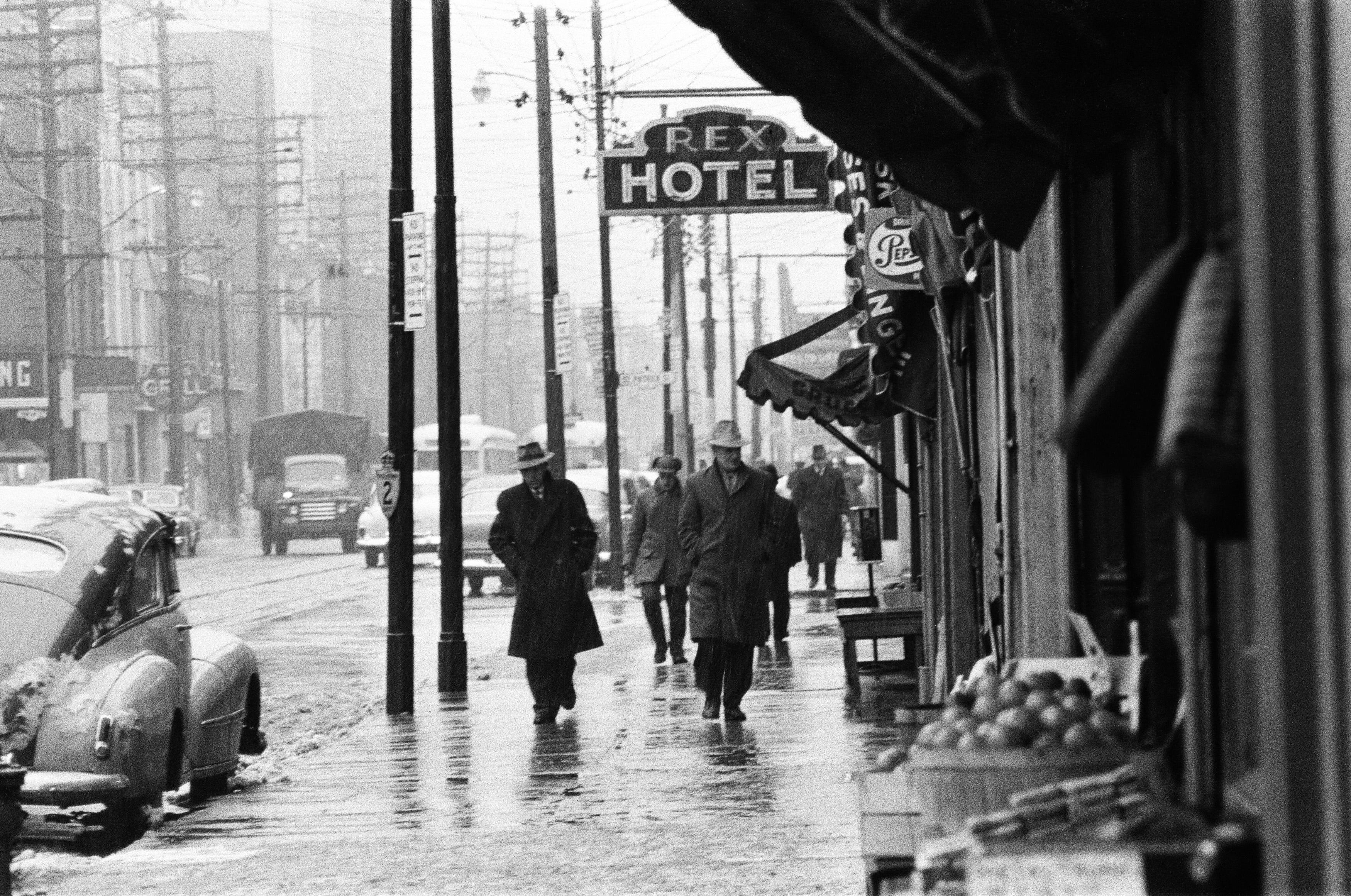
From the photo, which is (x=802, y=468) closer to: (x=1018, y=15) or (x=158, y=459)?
(x=1018, y=15)

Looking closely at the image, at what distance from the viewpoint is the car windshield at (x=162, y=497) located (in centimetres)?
4959

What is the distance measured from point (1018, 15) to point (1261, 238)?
292cm

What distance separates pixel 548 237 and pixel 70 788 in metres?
23.5

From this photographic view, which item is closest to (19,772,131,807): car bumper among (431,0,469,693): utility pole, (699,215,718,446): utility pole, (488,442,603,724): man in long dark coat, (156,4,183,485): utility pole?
(488,442,603,724): man in long dark coat

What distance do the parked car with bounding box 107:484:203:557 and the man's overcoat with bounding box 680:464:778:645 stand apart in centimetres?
3380

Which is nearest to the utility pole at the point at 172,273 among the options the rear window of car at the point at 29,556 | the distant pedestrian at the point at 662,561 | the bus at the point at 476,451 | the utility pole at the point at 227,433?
the utility pole at the point at 227,433

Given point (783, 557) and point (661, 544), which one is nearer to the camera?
point (783, 557)

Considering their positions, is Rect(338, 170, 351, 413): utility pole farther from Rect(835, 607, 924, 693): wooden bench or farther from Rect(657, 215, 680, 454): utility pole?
Rect(835, 607, 924, 693): wooden bench

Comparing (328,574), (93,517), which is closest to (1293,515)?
(93,517)

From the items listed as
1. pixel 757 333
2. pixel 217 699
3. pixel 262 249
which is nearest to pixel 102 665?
pixel 217 699

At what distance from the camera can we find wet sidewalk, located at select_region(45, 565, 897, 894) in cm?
817

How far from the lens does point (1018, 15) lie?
17.7 feet

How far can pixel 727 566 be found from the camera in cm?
1359

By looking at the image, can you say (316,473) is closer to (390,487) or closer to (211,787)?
(390,487)
